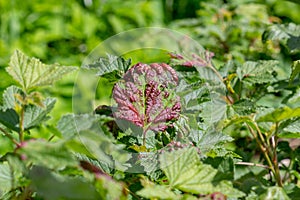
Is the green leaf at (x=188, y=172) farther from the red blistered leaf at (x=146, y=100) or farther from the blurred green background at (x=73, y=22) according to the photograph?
the blurred green background at (x=73, y=22)

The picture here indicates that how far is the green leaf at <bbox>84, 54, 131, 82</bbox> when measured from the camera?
35.9 inches

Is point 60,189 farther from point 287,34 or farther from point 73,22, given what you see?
point 73,22

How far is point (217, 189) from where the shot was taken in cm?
70

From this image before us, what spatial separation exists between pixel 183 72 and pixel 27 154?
532 millimetres

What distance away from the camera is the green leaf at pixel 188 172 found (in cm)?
70

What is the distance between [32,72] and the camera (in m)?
0.79

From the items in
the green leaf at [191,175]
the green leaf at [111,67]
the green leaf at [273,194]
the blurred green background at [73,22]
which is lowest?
the blurred green background at [73,22]

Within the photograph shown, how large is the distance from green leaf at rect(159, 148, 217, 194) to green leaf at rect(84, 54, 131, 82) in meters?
0.22

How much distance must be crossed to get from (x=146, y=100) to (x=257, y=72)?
0.36m

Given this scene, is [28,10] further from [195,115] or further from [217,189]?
[217,189]

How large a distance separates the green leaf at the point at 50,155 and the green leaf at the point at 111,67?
28 centimetres

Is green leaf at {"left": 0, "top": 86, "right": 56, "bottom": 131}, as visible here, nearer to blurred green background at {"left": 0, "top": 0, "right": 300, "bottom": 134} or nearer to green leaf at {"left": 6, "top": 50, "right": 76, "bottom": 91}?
green leaf at {"left": 6, "top": 50, "right": 76, "bottom": 91}

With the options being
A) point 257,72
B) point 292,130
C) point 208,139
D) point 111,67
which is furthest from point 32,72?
point 257,72

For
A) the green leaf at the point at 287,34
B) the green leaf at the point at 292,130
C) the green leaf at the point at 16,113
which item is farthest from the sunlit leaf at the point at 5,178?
the green leaf at the point at 287,34
